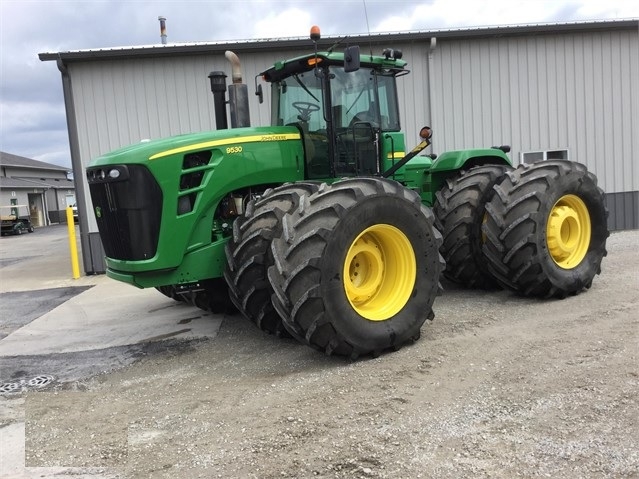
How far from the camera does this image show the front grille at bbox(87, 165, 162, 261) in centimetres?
431

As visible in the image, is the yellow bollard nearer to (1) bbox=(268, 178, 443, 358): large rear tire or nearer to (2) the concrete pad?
(2) the concrete pad

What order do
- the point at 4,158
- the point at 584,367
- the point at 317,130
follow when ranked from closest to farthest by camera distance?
the point at 584,367
the point at 317,130
the point at 4,158

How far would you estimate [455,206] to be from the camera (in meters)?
5.99

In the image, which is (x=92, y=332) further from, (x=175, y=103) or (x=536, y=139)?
(x=536, y=139)

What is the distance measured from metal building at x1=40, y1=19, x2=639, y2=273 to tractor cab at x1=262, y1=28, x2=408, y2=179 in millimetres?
4548

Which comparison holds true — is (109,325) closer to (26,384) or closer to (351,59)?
(26,384)

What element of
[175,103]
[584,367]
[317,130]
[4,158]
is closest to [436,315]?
[584,367]

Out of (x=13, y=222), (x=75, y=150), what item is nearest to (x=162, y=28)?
(x=75, y=150)

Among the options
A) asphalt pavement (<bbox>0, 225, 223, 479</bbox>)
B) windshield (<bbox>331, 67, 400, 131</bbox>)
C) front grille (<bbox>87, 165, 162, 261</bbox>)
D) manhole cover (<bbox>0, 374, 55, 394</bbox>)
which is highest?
windshield (<bbox>331, 67, 400, 131</bbox>)

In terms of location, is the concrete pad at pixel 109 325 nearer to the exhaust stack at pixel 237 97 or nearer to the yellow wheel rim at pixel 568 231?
the exhaust stack at pixel 237 97

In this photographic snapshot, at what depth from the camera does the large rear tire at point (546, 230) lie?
5.44 m

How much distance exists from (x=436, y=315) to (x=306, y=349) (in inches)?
62.0

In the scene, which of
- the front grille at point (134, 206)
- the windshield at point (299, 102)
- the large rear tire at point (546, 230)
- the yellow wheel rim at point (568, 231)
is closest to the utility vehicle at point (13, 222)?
the windshield at point (299, 102)

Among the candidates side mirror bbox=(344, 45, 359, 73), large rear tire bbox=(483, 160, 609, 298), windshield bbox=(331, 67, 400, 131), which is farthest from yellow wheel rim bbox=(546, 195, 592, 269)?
side mirror bbox=(344, 45, 359, 73)
